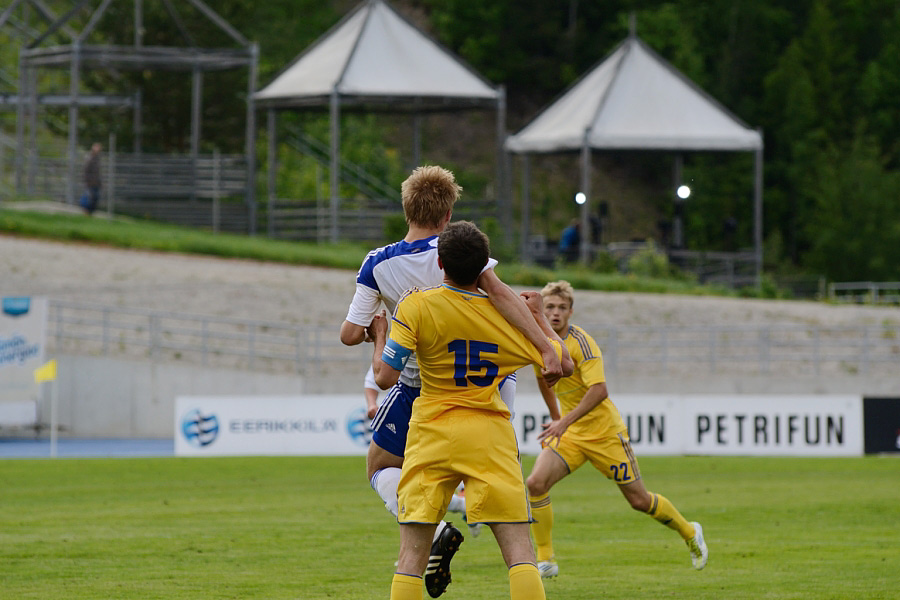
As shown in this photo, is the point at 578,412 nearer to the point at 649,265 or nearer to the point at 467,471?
the point at 467,471

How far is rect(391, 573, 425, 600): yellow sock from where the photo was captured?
627 centimetres

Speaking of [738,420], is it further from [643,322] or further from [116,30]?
[116,30]

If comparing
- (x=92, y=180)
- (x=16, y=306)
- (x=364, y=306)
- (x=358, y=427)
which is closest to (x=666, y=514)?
(x=364, y=306)

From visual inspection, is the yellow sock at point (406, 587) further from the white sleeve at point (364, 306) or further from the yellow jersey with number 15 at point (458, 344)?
the white sleeve at point (364, 306)

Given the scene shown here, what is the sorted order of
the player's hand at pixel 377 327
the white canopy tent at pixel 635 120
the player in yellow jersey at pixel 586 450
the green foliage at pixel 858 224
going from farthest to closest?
the green foliage at pixel 858 224 → the white canopy tent at pixel 635 120 → the player in yellow jersey at pixel 586 450 → the player's hand at pixel 377 327

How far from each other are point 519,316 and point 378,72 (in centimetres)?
3404

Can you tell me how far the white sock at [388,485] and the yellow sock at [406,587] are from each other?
85 centimetres

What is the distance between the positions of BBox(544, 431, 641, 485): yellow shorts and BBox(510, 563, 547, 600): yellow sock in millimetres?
3244

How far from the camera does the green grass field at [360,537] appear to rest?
912 centimetres

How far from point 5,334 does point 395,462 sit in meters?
18.6

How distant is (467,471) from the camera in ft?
20.6

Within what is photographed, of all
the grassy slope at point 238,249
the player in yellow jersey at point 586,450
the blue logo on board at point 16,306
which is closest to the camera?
the player in yellow jersey at point 586,450

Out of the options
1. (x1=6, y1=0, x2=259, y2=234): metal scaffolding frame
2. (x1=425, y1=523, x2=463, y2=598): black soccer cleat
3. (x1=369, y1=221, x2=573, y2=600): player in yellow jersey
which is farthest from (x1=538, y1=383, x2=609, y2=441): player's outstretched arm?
(x1=6, y1=0, x2=259, y2=234): metal scaffolding frame

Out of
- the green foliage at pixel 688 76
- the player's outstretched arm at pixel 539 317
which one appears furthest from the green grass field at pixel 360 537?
the green foliage at pixel 688 76
